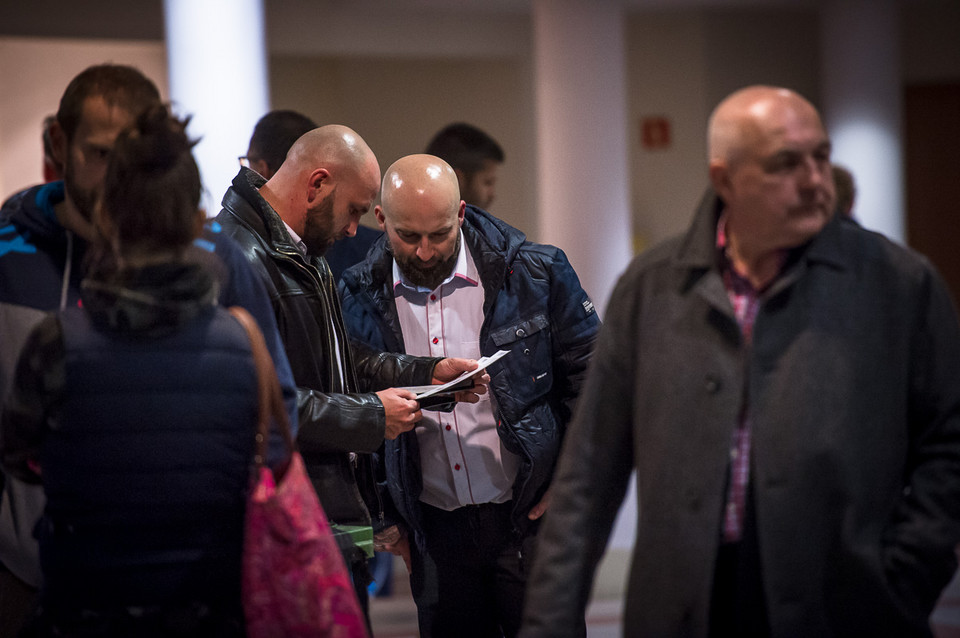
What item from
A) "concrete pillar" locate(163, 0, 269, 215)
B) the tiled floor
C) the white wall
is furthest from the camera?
the white wall

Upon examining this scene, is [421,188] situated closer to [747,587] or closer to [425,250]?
[425,250]

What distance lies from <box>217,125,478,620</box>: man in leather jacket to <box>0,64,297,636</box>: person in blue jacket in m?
0.42

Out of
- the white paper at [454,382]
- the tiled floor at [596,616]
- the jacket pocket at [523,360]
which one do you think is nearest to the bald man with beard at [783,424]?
the white paper at [454,382]

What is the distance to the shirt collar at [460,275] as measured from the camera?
281 centimetres

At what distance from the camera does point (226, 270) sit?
181 centimetres

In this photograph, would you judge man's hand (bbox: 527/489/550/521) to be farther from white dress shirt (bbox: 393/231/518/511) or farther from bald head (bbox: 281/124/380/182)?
bald head (bbox: 281/124/380/182)

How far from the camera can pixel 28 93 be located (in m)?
5.98

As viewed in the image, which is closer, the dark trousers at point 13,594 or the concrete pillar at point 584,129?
the dark trousers at point 13,594

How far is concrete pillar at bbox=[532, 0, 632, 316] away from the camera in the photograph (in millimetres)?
5457

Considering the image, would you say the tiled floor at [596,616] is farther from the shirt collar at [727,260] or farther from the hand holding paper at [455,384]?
the shirt collar at [727,260]

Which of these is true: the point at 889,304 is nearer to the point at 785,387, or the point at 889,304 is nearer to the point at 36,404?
the point at 785,387

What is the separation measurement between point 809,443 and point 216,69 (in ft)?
11.3

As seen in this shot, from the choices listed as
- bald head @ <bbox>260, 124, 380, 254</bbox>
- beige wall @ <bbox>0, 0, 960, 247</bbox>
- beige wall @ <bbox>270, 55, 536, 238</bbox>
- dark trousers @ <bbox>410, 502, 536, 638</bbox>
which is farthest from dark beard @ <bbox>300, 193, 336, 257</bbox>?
beige wall @ <bbox>270, 55, 536, 238</bbox>

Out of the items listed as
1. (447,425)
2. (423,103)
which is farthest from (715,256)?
(423,103)
